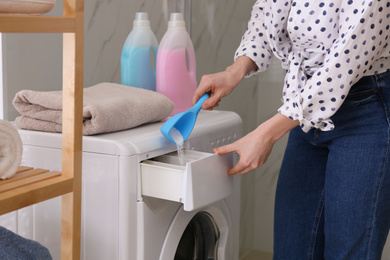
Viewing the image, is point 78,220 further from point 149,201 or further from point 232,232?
point 232,232

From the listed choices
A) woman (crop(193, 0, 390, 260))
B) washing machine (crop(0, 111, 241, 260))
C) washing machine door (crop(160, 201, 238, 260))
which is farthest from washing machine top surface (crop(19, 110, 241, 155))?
washing machine door (crop(160, 201, 238, 260))

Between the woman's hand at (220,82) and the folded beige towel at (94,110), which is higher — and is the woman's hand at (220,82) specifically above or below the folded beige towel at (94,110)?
above

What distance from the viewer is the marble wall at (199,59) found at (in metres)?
1.39

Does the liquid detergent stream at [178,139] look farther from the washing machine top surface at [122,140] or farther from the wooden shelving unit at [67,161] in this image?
the wooden shelving unit at [67,161]

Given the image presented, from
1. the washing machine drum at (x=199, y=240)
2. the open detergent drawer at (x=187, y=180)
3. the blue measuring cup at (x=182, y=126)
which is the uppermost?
the blue measuring cup at (x=182, y=126)

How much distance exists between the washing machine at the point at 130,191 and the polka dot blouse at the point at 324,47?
25cm

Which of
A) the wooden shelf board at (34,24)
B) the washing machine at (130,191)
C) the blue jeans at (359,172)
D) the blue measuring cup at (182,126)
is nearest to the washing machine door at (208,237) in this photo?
the washing machine at (130,191)

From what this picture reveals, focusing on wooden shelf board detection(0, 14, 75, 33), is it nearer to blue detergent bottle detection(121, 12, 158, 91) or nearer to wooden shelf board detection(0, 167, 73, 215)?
wooden shelf board detection(0, 167, 73, 215)

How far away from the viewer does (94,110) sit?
46.3 inches

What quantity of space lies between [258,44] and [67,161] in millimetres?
637

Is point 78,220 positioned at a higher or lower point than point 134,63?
lower

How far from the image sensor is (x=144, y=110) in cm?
131

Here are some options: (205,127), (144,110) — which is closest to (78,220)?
(144,110)

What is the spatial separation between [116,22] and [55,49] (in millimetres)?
271
